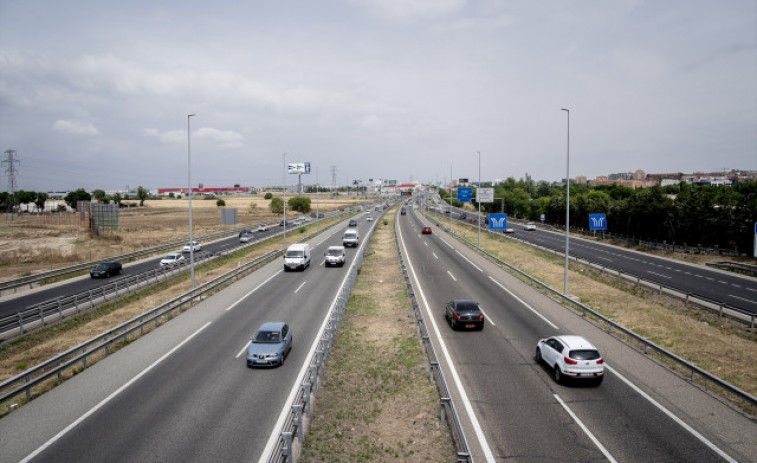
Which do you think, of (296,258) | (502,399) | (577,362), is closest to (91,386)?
(502,399)

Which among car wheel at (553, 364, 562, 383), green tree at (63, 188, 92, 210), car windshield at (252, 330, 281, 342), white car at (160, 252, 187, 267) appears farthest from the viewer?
green tree at (63, 188, 92, 210)

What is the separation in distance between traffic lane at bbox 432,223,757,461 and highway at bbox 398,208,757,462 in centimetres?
3

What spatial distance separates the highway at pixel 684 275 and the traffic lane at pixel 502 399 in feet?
51.7

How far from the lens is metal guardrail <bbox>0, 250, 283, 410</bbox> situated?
13867mm

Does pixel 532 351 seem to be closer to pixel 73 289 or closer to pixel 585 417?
pixel 585 417

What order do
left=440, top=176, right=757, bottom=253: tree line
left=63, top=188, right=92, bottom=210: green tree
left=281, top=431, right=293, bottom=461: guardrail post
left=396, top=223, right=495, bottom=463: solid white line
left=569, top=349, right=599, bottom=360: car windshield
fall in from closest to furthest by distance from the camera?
1. left=281, top=431, right=293, bottom=461: guardrail post
2. left=396, top=223, right=495, bottom=463: solid white line
3. left=569, top=349, right=599, bottom=360: car windshield
4. left=440, top=176, right=757, bottom=253: tree line
5. left=63, top=188, right=92, bottom=210: green tree

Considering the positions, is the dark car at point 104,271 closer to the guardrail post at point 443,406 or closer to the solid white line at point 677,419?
the guardrail post at point 443,406

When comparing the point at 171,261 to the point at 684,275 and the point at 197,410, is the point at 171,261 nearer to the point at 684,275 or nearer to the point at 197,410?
the point at 197,410

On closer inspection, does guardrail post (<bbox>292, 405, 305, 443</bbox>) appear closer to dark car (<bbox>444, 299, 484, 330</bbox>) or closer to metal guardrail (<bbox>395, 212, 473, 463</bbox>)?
metal guardrail (<bbox>395, 212, 473, 463</bbox>)

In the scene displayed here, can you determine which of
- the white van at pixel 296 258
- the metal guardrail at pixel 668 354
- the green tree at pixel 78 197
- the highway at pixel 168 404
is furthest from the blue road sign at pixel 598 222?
the green tree at pixel 78 197

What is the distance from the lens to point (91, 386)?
14719 millimetres

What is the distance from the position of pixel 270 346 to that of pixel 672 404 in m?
13.8

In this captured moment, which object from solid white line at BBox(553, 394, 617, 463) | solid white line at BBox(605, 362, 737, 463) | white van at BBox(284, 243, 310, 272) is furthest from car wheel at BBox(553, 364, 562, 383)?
white van at BBox(284, 243, 310, 272)

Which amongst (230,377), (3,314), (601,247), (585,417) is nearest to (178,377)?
(230,377)
